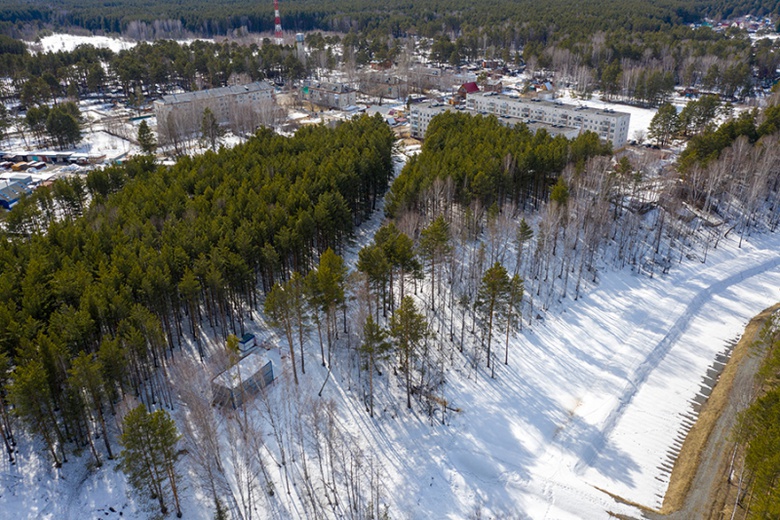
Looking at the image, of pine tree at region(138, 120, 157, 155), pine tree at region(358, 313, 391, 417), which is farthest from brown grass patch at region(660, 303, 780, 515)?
pine tree at region(138, 120, 157, 155)

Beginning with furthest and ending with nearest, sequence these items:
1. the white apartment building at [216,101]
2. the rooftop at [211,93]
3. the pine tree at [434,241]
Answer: the rooftop at [211,93] < the white apartment building at [216,101] < the pine tree at [434,241]

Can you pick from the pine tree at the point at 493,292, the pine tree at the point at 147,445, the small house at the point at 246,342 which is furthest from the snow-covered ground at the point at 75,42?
the pine tree at the point at 147,445

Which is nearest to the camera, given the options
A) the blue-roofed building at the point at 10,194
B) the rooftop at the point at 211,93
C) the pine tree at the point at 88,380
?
the pine tree at the point at 88,380

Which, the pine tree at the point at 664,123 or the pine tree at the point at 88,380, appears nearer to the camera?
the pine tree at the point at 88,380

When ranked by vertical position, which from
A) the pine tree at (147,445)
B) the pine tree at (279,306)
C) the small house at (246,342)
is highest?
the pine tree at (279,306)

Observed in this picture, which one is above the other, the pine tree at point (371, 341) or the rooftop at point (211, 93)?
the rooftop at point (211, 93)

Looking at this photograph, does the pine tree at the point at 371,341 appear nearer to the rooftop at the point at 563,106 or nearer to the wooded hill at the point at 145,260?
the wooded hill at the point at 145,260
